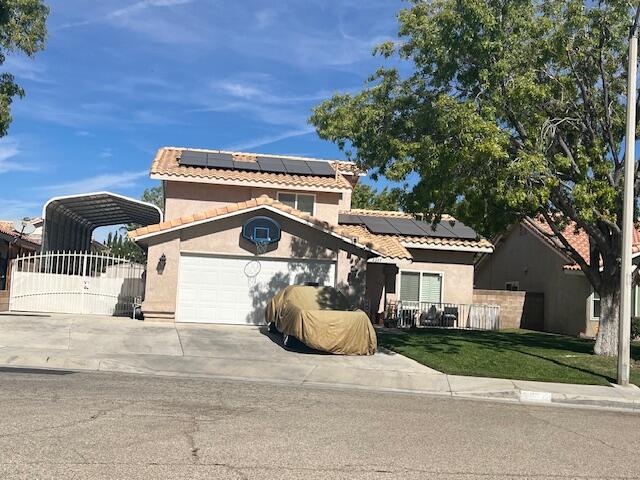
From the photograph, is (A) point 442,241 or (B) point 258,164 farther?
(A) point 442,241

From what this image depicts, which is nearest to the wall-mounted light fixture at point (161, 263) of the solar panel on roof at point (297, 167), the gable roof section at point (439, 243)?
the solar panel on roof at point (297, 167)

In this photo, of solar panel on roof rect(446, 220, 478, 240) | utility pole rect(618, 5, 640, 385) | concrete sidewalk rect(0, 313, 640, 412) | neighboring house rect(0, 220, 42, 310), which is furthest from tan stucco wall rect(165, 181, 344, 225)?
utility pole rect(618, 5, 640, 385)

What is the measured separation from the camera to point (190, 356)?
13.5m

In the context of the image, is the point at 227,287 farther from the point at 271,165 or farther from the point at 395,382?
the point at 395,382

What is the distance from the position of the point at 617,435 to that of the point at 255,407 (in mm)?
4687

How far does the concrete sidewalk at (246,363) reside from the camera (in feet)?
38.1

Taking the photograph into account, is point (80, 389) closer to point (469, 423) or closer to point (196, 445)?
point (196, 445)

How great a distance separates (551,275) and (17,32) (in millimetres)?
19961

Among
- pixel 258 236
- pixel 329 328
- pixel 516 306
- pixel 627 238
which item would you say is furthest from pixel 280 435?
pixel 516 306

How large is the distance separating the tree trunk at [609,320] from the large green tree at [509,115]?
23 millimetres

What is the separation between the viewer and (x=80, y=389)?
9281 millimetres

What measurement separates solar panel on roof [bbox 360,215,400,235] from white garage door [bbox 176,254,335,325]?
227 inches

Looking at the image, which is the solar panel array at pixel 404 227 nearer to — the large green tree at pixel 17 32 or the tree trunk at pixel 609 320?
the tree trunk at pixel 609 320

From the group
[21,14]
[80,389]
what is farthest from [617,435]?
[21,14]
